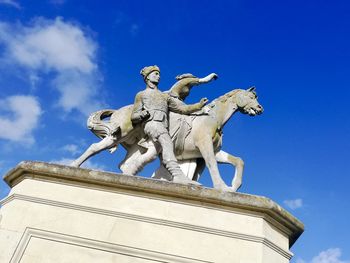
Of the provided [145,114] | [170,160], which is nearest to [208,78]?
[145,114]

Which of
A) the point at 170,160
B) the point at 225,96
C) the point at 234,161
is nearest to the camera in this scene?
the point at 170,160

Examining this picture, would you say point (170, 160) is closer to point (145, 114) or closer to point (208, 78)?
point (145, 114)

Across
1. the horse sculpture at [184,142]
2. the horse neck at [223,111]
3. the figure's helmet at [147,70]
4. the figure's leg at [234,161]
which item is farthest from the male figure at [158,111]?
the figure's leg at [234,161]

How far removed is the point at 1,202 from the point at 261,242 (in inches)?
153

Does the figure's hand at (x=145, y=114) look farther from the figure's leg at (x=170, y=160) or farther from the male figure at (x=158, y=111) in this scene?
the figure's leg at (x=170, y=160)

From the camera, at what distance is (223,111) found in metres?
8.11

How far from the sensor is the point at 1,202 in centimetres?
674

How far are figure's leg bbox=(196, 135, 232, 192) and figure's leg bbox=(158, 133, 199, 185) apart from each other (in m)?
0.56

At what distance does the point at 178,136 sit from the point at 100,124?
1.44 metres

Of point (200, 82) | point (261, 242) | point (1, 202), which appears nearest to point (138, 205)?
point (261, 242)

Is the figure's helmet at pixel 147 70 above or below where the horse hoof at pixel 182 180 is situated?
above

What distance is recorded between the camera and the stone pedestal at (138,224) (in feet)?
18.7

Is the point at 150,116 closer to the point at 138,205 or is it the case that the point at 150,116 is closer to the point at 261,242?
the point at 138,205

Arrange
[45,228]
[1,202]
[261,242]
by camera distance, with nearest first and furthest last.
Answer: [261,242], [45,228], [1,202]
